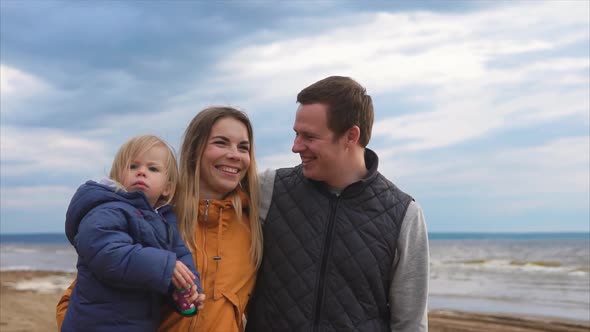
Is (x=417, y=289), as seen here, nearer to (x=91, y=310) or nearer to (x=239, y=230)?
(x=239, y=230)

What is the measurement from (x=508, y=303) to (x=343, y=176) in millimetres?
11374

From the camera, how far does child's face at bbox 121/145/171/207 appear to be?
268 centimetres

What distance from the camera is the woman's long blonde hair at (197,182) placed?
287cm

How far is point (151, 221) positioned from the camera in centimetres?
264

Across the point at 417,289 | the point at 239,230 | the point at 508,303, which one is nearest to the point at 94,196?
the point at 239,230

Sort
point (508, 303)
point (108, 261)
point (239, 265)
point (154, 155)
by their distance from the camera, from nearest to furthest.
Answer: point (108, 261)
point (154, 155)
point (239, 265)
point (508, 303)

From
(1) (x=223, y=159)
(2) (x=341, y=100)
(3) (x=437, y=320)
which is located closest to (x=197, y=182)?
(1) (x=223, y=159)

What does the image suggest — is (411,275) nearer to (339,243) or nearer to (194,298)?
(339,243)

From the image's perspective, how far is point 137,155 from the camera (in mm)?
2705

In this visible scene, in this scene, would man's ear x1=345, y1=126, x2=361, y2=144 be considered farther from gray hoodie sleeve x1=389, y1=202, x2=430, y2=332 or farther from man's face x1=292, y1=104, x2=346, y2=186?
gray hoodie sleeve x1=389, y1=202, x2=430, y2=332

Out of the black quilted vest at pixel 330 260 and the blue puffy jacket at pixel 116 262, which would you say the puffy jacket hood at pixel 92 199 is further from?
the black quilted vest at pixel 330 260

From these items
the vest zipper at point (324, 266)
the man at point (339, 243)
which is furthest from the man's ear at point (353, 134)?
the vest zipper at point (324, 266)

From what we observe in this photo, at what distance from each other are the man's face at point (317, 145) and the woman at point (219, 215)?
26 centimetres

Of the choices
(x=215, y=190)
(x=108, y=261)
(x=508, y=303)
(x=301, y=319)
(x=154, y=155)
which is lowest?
(x=508, y=303)
